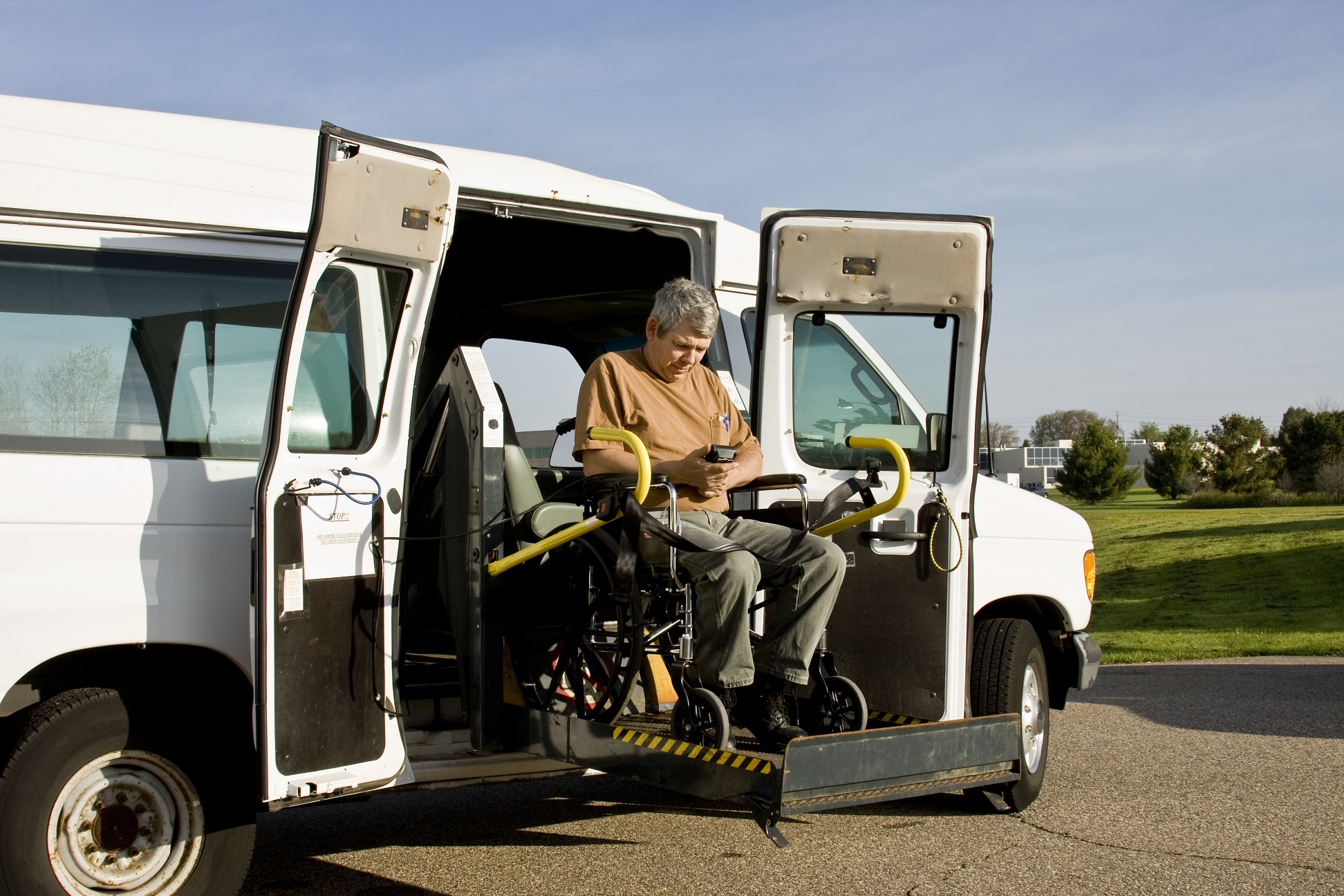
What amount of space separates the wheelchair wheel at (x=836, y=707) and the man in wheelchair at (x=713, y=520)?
0.59ft

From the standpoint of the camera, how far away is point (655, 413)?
15.9 ft

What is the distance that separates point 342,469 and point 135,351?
83cm

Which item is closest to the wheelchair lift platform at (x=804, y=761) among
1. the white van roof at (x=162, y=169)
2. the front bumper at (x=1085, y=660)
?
the front bumper at (x=1085, y=660)

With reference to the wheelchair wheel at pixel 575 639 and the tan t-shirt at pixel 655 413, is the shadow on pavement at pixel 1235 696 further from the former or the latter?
the wheelchair wheel at pixel 575 639

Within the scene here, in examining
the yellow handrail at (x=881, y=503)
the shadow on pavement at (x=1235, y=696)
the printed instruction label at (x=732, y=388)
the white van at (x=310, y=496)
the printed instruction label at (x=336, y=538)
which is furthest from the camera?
the shadow on pavement at (x=1235, y=696)

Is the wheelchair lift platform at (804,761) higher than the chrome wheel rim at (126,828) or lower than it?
higher

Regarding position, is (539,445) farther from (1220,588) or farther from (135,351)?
(1220,588)

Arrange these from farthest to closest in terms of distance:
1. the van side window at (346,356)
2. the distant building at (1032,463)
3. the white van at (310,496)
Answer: the distant building at (1032,463) → the van side window at (346,356) → the white van at (310,496)

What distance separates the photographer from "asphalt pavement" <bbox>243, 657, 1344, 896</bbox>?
4723mm

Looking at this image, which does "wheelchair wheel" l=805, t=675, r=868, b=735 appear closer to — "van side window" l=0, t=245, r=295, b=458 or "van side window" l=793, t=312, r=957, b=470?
"van side window" l=793, t=312, r=957, b=470

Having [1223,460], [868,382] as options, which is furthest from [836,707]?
[1223,460]

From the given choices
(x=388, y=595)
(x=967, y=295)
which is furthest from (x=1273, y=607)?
(x=388, y=595)

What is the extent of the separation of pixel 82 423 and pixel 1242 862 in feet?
15.1

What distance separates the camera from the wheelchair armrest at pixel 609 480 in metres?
4.45
